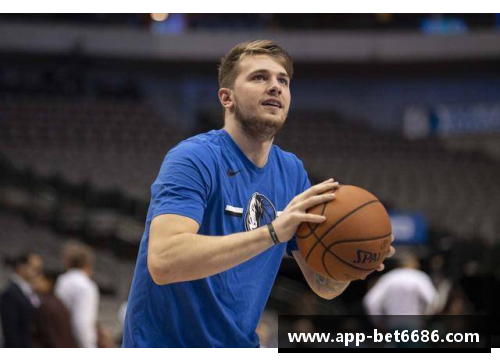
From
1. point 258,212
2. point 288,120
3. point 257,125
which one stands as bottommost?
point 258,212

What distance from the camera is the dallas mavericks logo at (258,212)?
3.17 m

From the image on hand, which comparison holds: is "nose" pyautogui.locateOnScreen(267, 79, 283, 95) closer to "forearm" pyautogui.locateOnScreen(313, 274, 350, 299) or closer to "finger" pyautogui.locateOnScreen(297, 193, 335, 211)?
"finger" pyautogui.locateOnScreen(297, 193, 335, 211)

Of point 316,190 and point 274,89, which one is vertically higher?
point 274,89

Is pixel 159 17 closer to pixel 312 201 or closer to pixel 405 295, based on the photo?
pixel 405 295

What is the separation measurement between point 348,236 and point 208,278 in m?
0.57

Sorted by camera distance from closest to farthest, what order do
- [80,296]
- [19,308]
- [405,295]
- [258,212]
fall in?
1. [258,212]
2. [19,308]
3. [80,296]
4. [405,295]

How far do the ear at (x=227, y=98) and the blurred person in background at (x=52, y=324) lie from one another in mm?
4347

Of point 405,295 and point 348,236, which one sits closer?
point 348,236

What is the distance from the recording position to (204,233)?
311cm

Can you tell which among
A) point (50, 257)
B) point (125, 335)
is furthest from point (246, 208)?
point (50, 257)

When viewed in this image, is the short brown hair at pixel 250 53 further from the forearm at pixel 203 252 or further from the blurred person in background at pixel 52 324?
the blurred person in background at pixel 52 324

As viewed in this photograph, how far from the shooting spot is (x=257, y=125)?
10.4 feet

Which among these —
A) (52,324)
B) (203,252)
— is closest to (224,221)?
(203,252)
